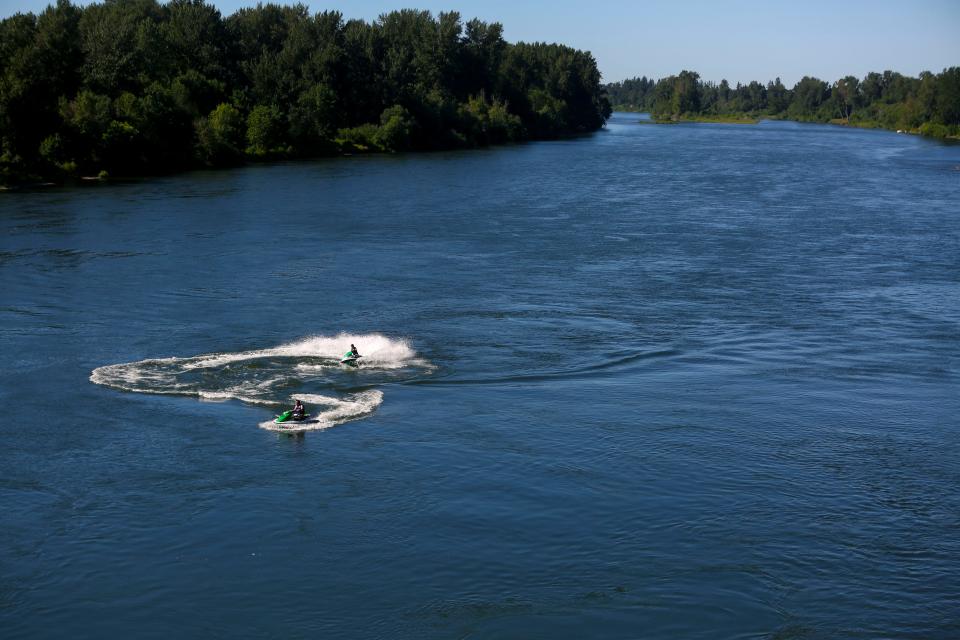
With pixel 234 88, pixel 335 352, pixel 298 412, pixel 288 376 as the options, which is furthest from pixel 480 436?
pixel 234 88

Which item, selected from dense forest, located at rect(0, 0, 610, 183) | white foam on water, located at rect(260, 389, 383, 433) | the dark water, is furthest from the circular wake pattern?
dense forest, located at rect(0, 0, 610, 183)

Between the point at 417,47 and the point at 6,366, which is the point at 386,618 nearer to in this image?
the point at 6,366

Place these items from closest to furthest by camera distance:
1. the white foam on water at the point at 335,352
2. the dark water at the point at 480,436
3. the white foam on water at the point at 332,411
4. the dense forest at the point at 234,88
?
1. the dark water at the point at 480,436
2. the white foam on water at the point at 332,411
3. the white foam on water at the point at 335,352
4. the dense forest at the point at 234,88

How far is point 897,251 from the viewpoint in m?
59.5

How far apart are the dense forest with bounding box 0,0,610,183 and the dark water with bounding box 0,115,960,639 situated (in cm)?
2710

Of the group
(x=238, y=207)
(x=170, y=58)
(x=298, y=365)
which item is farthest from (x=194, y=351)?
(x=170, y=58)

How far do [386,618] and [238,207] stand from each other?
187 ft

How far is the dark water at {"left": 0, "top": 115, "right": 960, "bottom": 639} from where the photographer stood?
22734mm

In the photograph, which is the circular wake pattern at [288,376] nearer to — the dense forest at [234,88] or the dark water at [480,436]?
the dark water at [480,436]

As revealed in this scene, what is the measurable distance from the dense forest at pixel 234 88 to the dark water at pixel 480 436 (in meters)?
27.1

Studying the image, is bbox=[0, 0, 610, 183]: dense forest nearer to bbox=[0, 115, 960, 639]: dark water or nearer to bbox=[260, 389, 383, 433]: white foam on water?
bbox=[0, 115, 960, 639]: dark water

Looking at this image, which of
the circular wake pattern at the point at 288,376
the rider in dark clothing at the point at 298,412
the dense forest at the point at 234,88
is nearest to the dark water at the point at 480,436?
the circular wake pattern at the point at 288,376

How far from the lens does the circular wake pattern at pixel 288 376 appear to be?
1324 inches

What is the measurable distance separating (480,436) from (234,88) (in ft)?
327
